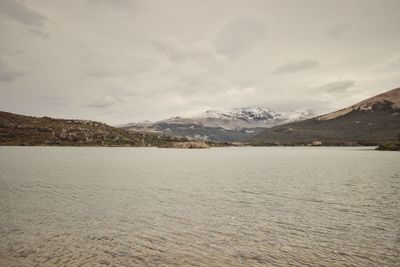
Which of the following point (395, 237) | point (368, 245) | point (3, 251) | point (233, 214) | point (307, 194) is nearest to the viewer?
point (3, 251)

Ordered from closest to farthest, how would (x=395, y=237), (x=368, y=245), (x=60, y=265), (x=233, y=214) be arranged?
(x=60, y=265) → (x=368, y=245) → (x=395, y=237) → (x=233, y=214)

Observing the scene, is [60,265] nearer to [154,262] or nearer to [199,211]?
[154,262]

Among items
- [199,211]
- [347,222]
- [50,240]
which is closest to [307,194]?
[347,222]

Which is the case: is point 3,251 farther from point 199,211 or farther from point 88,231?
point 199,211

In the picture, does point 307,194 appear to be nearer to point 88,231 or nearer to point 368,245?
point 368,245

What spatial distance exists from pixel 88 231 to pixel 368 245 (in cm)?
2137

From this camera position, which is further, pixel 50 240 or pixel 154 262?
Answer: pixel 50 240

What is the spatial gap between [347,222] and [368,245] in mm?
6954

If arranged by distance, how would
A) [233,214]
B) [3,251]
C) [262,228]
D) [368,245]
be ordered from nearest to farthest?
[3,251]
[368,245]
[262,228]
[233,214]

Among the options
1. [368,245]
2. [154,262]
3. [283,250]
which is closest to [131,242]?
[154,262]

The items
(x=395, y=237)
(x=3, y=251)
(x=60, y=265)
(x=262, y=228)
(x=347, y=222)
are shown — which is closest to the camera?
(x=60, y=265)

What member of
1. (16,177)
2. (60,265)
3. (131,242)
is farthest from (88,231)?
(16,177)

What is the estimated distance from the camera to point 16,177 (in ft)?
195

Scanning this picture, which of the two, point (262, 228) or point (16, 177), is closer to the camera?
point (262, 228)
